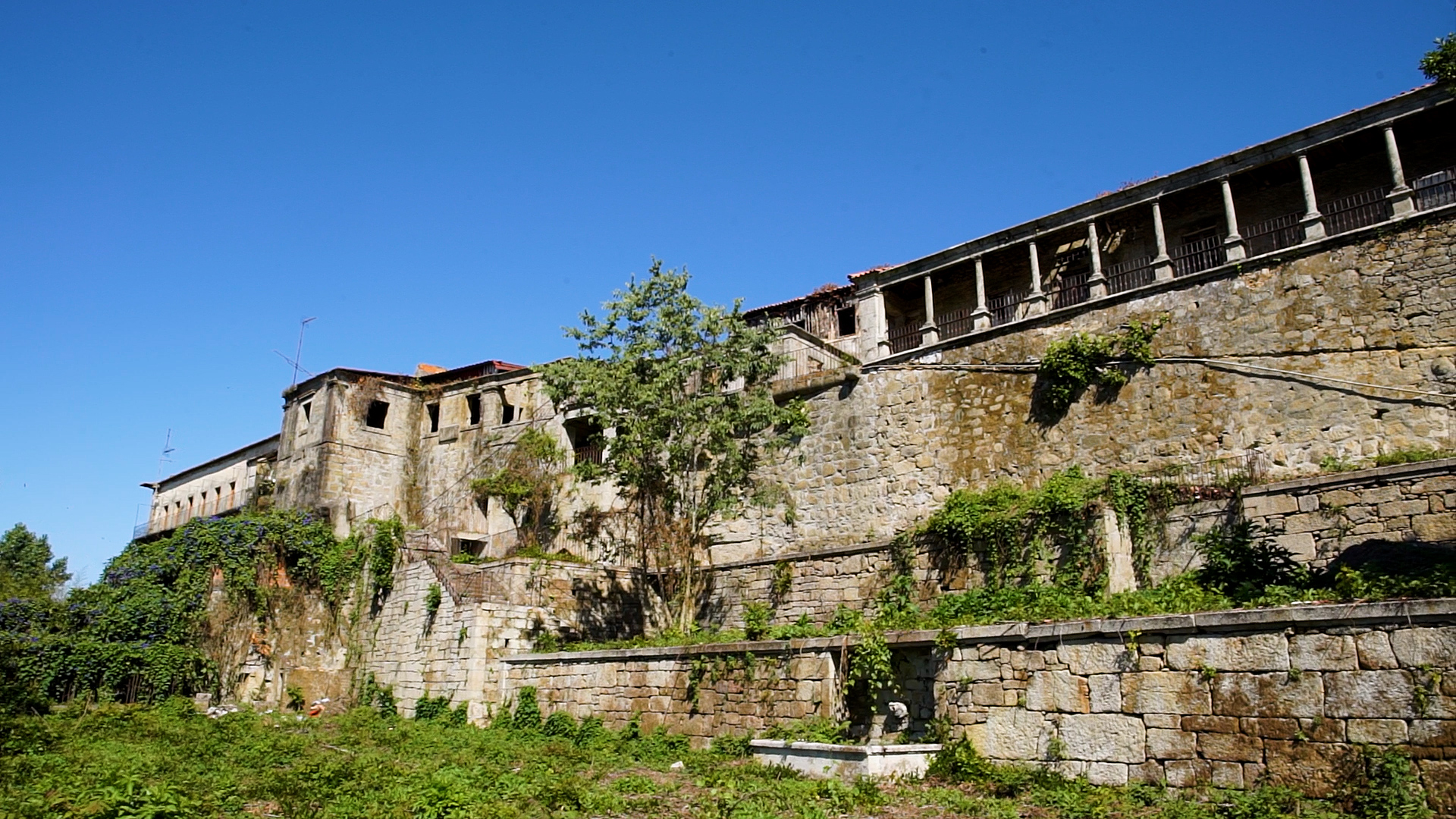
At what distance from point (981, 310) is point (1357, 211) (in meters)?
7.25

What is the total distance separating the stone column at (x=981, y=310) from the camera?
22375 mm

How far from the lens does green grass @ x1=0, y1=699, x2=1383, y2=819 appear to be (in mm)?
9867

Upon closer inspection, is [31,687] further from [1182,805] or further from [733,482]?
[1182,805]

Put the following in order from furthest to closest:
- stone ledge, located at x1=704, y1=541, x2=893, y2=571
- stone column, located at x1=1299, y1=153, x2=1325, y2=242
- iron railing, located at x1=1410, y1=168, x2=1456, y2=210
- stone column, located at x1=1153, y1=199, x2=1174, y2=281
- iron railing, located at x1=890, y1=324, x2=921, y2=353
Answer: iron railing, located at x1=890, y1=324, x2=921, y2=353 → stone column, located at x1=1153, y1=199, x2=1174, y2=281 → stone ledge, located at x1=704, y1=541, x2=893, y2=571 → stone column, located at x1=1299, y1=153, x2=1325, y2=242 → iron railing, located at x1=1410, y1=168, x2=1456, y2=210

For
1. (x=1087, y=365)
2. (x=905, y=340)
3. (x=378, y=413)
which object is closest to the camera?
(x=1087, y=365)

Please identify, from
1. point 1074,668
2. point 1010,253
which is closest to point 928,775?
point 1074,668

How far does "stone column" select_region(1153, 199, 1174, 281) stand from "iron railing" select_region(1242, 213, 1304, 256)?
4.70 ft

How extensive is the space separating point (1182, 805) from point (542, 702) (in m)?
12.4

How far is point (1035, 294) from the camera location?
71.5 feet

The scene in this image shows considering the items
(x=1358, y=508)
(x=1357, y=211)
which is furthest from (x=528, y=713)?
(x=1357, y=211)

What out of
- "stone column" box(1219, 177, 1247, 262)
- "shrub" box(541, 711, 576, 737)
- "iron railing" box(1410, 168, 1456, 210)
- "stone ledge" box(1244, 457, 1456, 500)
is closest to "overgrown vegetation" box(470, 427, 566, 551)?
"shrub" box(541, 711, 576, 737)

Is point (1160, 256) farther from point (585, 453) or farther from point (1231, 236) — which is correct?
point (585, 453)

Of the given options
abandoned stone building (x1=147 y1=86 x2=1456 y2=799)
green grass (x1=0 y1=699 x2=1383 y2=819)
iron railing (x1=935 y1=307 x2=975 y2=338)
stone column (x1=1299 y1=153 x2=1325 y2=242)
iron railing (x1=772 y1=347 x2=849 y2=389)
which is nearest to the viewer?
abandoned stone building (x1=147 y1=86 x2=1456 y2=799)

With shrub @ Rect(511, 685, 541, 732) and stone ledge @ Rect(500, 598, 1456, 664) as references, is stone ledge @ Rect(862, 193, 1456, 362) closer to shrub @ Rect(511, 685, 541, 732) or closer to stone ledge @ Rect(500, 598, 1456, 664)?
stone ledge @ Rect(500, 598, 1456, 664)
